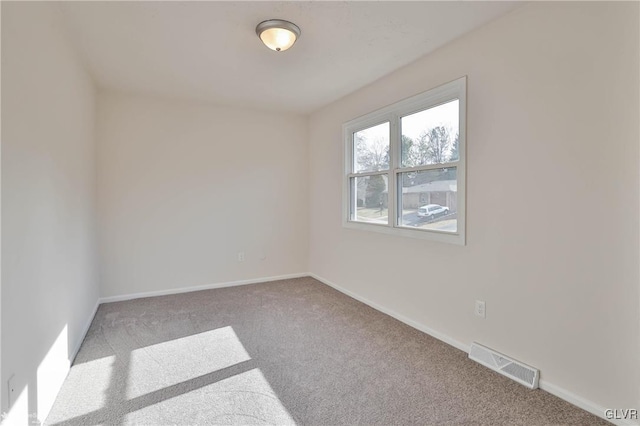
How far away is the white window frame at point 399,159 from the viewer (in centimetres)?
257

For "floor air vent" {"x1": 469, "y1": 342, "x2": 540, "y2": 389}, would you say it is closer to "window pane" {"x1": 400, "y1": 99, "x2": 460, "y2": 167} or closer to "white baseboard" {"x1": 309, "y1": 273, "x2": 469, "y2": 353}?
"white baseboard" {"x1": 309, "y1": 273, "x2": 469, "y2": 353}

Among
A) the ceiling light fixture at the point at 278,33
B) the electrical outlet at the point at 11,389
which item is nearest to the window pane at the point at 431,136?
the ceiling light fixture at the point at 278,33

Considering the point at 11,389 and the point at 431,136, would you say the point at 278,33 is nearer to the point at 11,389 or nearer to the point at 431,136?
the point at 431,136

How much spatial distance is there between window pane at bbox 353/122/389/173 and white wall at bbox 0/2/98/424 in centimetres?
282

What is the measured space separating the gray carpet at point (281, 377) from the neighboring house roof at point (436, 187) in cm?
130

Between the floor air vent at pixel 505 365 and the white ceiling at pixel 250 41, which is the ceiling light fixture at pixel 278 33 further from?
the floor air vent at pixel 505 365

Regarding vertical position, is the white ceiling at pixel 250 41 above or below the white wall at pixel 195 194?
above

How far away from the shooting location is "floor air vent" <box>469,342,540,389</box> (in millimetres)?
2100

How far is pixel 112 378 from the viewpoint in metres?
2.18

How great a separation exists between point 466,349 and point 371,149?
2248mm

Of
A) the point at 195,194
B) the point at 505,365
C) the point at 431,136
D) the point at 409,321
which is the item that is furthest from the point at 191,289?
the point at 505,365

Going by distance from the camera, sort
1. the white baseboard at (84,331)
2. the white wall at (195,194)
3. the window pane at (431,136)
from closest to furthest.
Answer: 1. the white baseboard at (84,331)
2. the window pane at (431,136)
3. the white wall at (195,194)

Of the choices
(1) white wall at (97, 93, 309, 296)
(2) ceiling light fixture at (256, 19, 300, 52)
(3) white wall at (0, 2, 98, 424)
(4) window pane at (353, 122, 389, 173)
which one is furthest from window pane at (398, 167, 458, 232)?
(3) white wall at (0, 2, 98, 424)

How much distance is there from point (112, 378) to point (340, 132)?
11.1 feet
